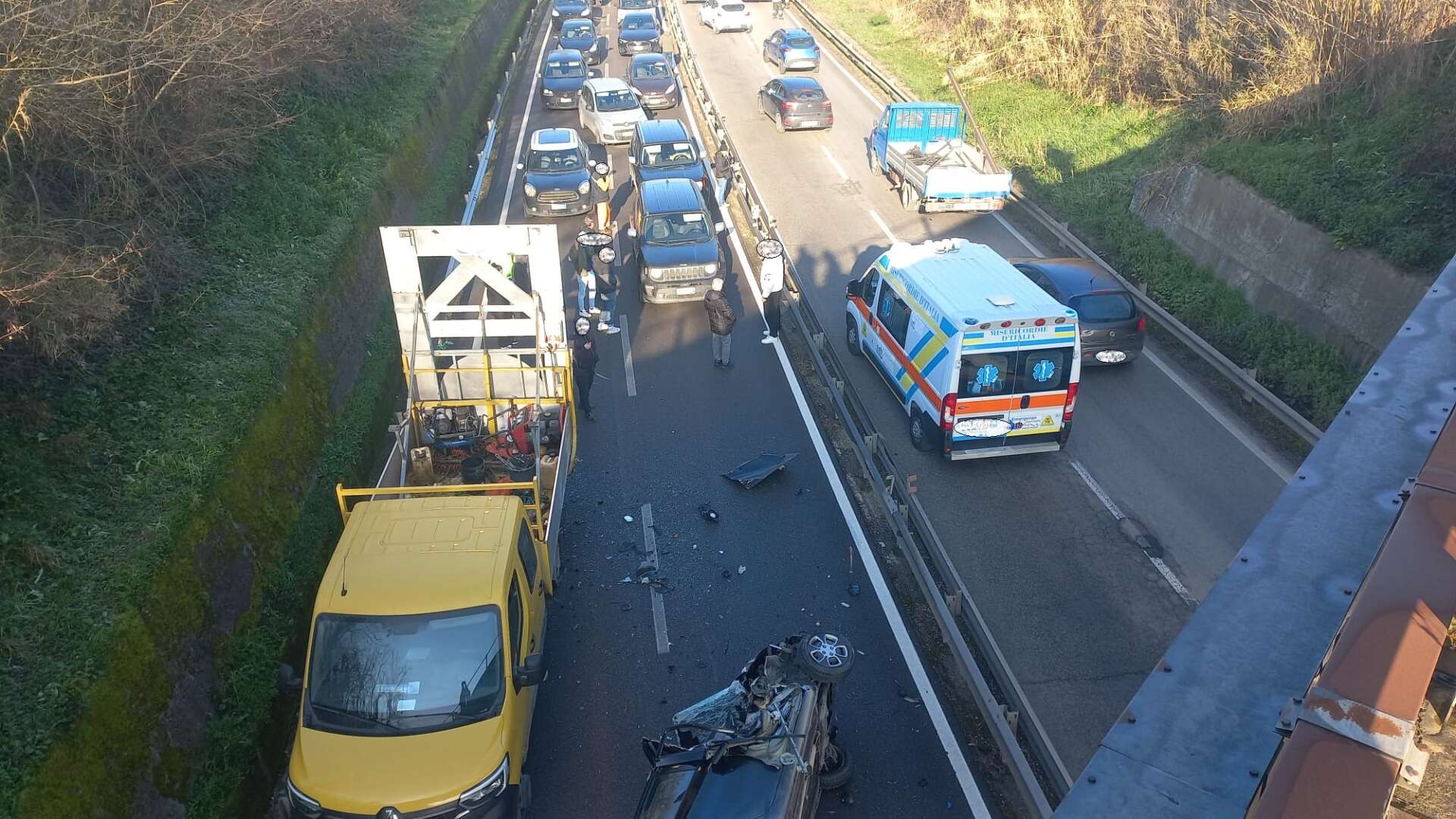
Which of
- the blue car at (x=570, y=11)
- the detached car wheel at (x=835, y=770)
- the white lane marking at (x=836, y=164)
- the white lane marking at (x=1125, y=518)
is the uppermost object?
the blue car at (x=570, y=11)

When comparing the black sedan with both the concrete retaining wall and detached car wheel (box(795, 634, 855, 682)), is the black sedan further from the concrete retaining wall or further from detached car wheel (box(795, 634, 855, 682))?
detached car wheel (box(795, 634, 855, 682))

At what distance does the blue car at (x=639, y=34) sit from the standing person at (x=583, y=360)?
26.1 m

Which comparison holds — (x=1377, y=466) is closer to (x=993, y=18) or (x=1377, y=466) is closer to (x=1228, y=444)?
(x=1228, y=444)

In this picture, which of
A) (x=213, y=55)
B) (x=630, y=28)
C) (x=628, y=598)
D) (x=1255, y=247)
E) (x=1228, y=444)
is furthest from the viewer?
(x=630, y=28)

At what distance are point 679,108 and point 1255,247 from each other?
19215mm

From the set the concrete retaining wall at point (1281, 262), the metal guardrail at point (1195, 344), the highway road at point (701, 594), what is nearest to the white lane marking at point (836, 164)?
the metal guardrail at point (1195, 344)

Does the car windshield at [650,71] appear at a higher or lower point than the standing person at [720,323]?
higher

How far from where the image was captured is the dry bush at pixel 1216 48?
17.1 metres

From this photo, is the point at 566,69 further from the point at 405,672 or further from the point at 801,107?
the point at 405,672

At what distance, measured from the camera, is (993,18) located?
1190 inches

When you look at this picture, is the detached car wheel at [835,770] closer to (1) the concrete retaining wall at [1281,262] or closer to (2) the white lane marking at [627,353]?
(2) the white lane marking at [627,353]

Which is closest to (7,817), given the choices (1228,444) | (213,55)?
(213,55)

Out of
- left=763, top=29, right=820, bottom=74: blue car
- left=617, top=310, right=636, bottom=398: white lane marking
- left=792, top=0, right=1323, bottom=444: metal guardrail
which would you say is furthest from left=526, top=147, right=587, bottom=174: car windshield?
left=763, top=29, right=820, bottom=74: blue car

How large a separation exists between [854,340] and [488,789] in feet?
33.2
